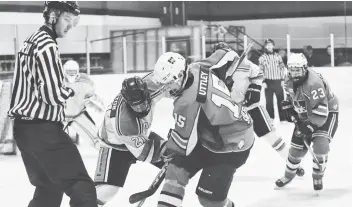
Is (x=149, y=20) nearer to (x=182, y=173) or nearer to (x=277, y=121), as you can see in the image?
(x=277, y=121)

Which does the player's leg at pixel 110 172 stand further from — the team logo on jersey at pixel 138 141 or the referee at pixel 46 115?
the referee at pixel 46 115

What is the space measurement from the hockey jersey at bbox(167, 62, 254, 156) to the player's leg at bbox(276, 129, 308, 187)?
1206mm

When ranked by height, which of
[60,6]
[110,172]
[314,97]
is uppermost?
[60,6]

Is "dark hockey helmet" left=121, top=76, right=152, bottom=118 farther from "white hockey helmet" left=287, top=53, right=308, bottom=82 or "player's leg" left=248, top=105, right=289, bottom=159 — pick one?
"player's leg" left=248, top=105, right=289, bottom=159

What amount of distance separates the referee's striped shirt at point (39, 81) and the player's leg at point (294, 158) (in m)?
1.89

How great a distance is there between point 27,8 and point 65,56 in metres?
1.87

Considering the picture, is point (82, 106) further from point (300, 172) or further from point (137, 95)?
point (137, 95)

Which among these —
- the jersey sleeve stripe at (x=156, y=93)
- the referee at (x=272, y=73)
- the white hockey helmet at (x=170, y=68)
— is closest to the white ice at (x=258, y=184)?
the jersey sleeve stripe at (x=156, y=93)

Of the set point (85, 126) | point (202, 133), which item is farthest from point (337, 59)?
point (202, 133)

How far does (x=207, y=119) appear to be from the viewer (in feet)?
8.26

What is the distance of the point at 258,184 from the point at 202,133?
1.54 metres

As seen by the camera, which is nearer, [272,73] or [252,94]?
[252,94]

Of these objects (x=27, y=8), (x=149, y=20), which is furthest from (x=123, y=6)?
(x=27, y=8)

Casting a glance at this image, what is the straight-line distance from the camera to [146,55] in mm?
9461
